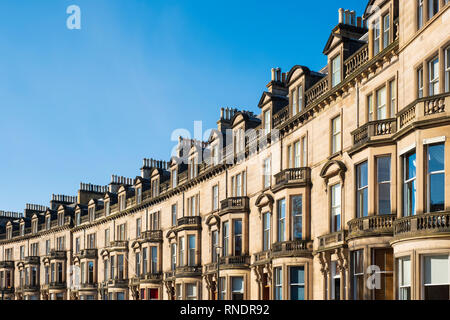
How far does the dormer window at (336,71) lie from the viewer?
31438 mm

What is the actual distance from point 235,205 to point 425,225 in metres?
20.8

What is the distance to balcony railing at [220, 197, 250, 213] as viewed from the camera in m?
40.5

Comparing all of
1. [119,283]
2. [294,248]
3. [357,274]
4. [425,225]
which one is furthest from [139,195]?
[425,225]

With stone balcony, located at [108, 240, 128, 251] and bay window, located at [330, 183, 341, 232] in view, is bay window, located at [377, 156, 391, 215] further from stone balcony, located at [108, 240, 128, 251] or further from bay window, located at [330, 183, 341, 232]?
stone balcony, located at [108, 240, 128, 251]

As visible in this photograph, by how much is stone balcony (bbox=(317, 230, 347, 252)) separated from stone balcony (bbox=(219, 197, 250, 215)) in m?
9.92

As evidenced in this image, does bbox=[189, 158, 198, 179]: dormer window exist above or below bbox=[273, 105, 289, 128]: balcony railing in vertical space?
below

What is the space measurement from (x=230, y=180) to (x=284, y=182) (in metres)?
9.98

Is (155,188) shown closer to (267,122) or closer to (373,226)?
(267,122)

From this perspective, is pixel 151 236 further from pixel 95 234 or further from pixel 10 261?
pixel 10 261

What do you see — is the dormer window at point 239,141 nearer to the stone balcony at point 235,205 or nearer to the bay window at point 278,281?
the stone balcony at point 235,205

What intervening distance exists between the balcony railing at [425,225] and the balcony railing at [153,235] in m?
34.0

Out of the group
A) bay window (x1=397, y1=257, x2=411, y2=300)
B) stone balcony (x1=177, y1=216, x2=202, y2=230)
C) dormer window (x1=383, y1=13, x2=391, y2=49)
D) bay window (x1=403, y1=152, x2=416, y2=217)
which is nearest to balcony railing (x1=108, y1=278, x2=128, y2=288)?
stone balcony (x1=177, y1=216, x2=202, y2=230)

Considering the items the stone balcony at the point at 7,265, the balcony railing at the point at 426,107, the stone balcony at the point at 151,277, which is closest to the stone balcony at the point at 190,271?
the stone balcony at the point at 151,277
